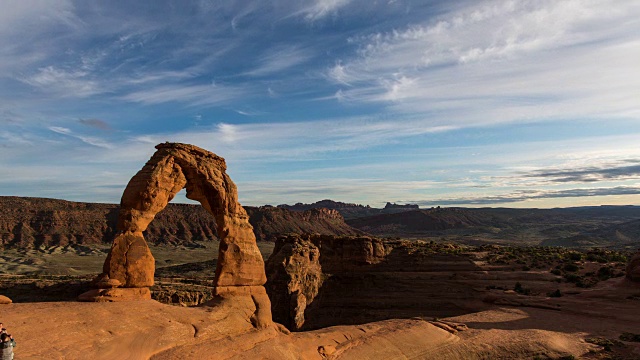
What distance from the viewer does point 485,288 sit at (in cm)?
3444

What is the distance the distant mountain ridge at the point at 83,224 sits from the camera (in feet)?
288

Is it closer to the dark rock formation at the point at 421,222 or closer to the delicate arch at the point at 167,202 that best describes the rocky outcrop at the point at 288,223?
the dark rock formation at the point at 421,222

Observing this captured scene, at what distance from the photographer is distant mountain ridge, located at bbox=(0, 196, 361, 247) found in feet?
288

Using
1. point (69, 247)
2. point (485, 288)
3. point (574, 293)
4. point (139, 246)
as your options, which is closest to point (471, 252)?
point (485, 288)

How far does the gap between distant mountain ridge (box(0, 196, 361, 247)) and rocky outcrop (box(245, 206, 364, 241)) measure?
0.31m

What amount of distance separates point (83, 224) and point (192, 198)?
303 ft

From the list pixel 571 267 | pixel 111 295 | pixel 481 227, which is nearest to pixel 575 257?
pixel 571 267

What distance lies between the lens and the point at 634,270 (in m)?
30.8

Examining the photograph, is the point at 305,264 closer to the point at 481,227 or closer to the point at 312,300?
Result: the point at 312,300

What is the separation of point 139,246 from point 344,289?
2682 centimetres

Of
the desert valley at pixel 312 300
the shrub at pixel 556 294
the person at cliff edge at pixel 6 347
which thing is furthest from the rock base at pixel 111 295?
the shrub at pixel 556 294

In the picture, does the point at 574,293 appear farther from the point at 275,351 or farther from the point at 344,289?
the point at 275,351

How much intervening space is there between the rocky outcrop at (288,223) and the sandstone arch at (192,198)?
93944mm

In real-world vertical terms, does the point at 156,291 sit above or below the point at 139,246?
below
